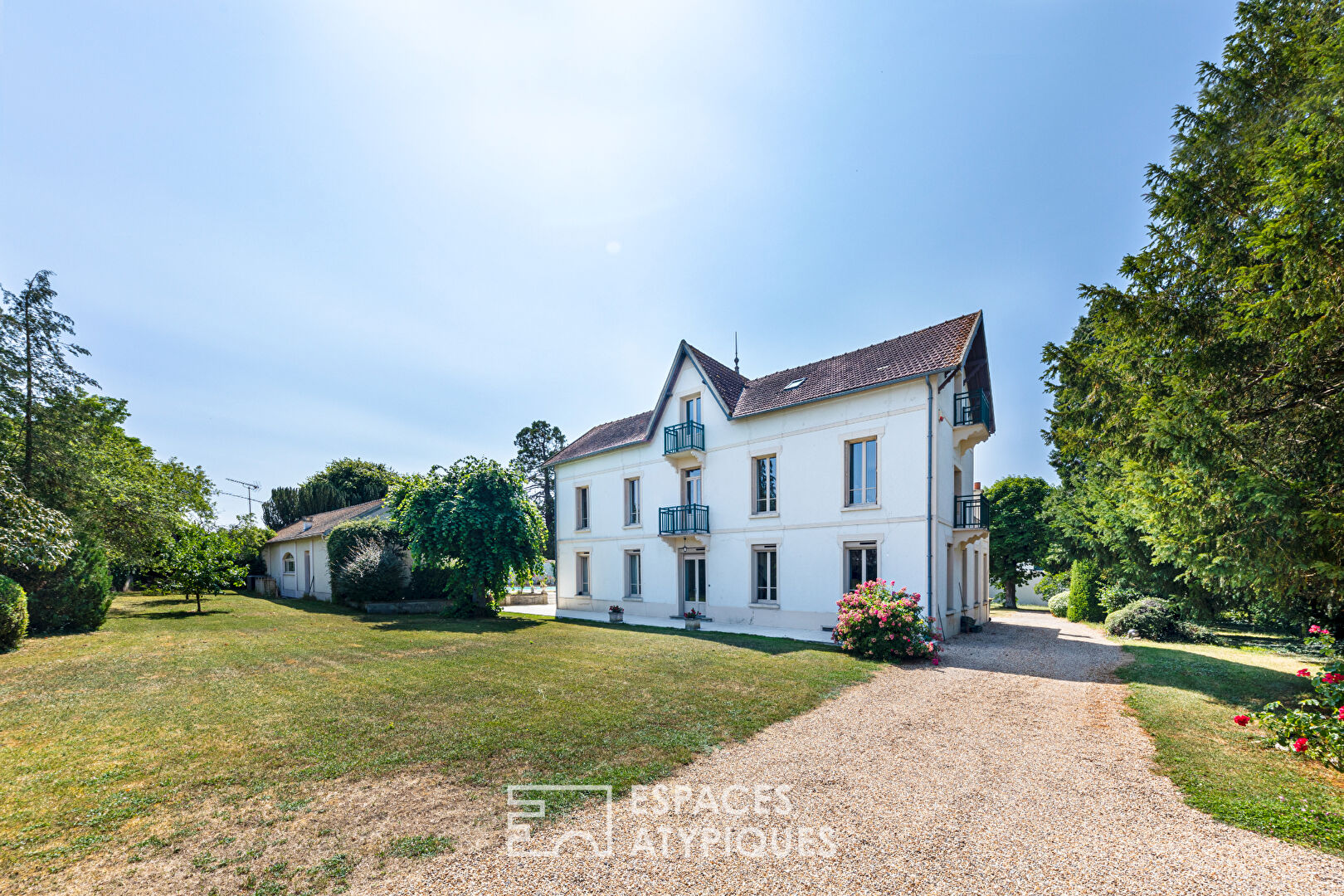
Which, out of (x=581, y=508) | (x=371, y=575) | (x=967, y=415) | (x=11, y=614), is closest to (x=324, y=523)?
(x=371, y=575)

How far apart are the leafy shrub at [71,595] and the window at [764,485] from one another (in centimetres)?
1786

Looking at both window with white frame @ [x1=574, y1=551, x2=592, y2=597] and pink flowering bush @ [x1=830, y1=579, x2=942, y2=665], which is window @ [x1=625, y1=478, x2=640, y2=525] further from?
pink flowering bush @ [x1=830, y1=579, x2=942, y2=665]

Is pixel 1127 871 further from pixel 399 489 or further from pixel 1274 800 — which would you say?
pixel 399 489

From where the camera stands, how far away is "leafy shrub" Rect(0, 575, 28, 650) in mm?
11117

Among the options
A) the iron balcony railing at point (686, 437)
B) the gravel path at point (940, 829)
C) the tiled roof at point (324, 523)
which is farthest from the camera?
the tiled roof at point (324, 523)

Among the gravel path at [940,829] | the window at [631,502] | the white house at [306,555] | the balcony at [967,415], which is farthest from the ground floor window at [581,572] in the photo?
the gravel path at [940,829]

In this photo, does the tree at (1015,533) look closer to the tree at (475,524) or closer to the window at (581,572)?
the window at (581,572)

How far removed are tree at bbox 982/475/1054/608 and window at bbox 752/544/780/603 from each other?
1887 cm

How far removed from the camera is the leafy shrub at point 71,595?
13.6 meters

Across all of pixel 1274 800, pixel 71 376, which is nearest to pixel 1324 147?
pixel 1274 800

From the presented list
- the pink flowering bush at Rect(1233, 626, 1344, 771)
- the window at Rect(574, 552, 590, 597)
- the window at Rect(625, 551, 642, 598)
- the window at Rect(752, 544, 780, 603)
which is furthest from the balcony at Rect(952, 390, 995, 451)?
the window at Rect(574, 552, 590, 597)

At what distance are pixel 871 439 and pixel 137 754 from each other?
15.2 metres

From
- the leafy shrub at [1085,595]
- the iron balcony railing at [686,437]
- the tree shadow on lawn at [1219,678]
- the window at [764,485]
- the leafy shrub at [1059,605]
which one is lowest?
the leafy shrub at [1059,605]

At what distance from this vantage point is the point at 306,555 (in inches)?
1101
